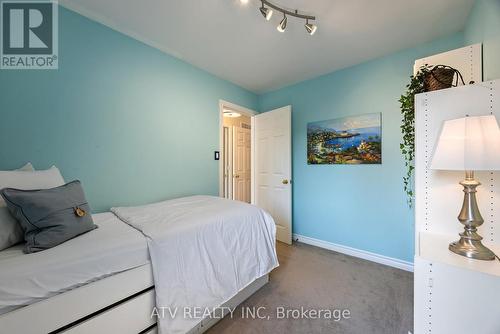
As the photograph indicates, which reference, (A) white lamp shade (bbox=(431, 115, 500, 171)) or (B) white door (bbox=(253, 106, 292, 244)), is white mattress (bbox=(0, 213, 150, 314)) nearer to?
(A) white lamp shade (bbox=(431, 115, 500, 171))

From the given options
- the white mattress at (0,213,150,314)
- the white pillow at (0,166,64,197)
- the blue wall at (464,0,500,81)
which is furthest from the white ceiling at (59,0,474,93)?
the white mattress at (0,213,150,314)

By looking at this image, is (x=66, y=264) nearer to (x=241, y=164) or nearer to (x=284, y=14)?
(x=284, y=14)

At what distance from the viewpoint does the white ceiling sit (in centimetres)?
158

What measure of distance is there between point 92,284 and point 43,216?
0.43 m

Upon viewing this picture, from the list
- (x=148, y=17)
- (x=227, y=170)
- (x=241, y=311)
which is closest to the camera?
(x=241, y=311)

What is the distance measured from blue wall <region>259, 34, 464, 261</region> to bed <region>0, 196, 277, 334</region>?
193 centimetres

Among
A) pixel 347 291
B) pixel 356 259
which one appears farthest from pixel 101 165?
pixel 356 259

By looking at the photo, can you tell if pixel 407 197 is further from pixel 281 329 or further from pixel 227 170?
pixel 227 170

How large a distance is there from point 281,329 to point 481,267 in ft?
4.01

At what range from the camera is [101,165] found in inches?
69.2
